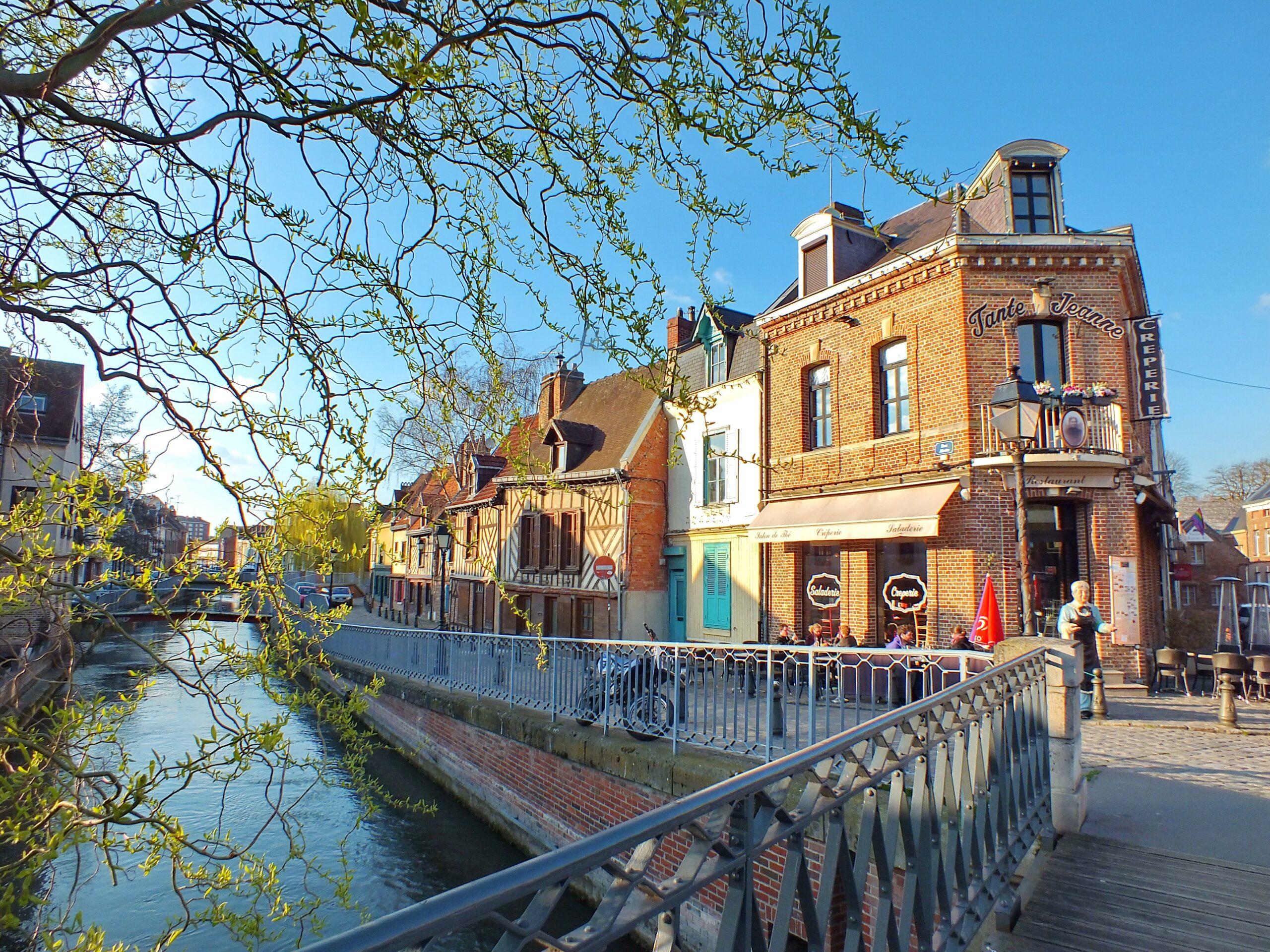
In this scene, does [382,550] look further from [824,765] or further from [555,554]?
[555,554]

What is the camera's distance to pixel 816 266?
52.6 feet

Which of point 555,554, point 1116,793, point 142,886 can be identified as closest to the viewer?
point 1116,793

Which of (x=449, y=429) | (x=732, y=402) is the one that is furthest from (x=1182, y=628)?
(x=449, y=429)

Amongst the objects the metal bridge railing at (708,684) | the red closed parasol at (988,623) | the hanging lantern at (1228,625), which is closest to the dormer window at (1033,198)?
the red closed parasol at (988,623)

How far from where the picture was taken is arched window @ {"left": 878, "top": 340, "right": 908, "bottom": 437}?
13.9m

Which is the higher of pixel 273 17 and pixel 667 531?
pixel 273 17

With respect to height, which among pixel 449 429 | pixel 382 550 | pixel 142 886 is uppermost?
pixel 449 429

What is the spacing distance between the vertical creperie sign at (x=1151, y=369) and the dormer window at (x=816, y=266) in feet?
19.3

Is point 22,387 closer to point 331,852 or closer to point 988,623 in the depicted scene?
point 331,852

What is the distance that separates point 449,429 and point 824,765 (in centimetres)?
235

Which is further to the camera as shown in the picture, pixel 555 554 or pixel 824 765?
pixel 555 554

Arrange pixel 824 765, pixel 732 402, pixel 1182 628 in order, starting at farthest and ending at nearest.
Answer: pixel 732 402 → pixel 1182 628 → pixel 824 765

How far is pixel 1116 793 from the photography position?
6.02 meters

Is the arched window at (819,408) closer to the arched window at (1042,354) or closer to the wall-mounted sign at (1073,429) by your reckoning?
the arched window at (1042,354)
